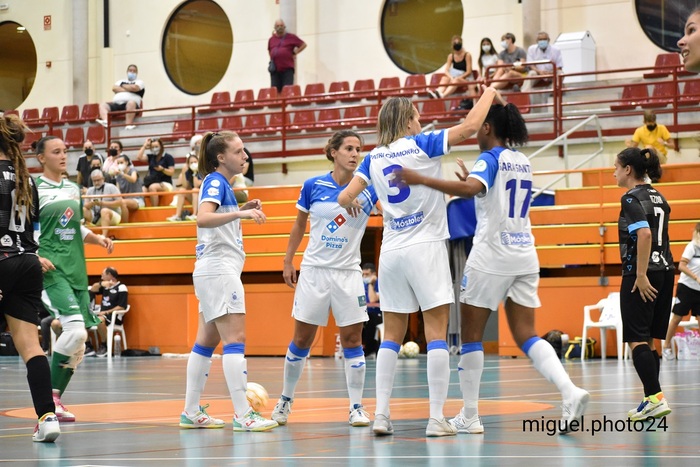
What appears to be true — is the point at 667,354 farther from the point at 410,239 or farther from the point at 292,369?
the point at 410,239

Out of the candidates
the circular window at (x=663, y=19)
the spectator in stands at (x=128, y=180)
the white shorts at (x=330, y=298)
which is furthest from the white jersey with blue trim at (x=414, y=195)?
the circular window at (x=663, y=19)

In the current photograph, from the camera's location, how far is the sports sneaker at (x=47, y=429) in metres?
6.40

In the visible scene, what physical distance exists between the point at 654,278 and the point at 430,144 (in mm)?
2010

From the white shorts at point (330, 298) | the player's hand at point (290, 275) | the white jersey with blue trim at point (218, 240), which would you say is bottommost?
the white shorts at point (330, 298)

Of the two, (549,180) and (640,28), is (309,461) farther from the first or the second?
(640,28)

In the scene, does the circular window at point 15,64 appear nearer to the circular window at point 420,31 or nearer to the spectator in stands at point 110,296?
the circular window at point 420,31

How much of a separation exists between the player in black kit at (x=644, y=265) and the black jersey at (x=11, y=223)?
155 inches

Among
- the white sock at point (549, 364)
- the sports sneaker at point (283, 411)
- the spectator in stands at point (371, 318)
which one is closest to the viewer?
the white sock at point (549, 364)

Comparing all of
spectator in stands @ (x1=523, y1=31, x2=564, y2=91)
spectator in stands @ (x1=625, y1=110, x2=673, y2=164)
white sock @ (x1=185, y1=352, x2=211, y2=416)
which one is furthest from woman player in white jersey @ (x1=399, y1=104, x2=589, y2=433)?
spectator in stands @ (x1=523, y1=31, x2=564, y2=91)

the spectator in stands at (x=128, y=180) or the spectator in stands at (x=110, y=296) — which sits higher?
the spectator in stands at (x=128, y=180)

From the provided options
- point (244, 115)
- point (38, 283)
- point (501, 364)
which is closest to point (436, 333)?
point (38, 283)

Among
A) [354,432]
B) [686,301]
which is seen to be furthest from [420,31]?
[354,432]

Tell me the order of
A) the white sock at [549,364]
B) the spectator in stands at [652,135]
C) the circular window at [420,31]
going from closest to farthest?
the white sock at [549,364]
the spectator in stands at [652,135]
the circular window at [420,31]

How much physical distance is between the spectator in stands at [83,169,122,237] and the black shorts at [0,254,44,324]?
15892mm
